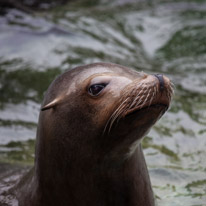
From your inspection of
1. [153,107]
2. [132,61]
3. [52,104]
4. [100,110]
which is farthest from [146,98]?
[132,61]

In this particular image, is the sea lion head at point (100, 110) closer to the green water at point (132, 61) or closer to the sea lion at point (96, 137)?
the sea lion at point (96, 137)

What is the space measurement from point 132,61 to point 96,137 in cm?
595

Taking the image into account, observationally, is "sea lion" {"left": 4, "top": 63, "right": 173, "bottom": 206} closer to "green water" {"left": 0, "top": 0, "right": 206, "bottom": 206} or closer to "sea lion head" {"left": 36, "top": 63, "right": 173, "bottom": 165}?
"sea lion head" {"left": 36, "top": 63, "right": 173, "bottom": 165}

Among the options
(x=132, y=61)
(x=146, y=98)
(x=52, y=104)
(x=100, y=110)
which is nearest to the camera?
(x=146, y=98)

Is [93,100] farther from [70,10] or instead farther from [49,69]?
[70,10]

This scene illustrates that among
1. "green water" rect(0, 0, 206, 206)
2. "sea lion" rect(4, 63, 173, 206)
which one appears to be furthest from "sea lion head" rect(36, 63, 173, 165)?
"green water" rect(0, 0, 206, 206)

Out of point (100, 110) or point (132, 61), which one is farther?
point (132, 61)

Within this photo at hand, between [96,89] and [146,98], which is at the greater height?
[96,89]

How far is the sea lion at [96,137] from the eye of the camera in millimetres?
3572

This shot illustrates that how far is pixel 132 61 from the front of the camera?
957 centimetres

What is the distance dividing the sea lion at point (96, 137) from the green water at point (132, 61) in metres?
0.96

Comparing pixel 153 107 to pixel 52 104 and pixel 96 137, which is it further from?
pixel 52 104

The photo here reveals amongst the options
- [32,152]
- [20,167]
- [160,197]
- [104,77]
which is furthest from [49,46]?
[104,77]

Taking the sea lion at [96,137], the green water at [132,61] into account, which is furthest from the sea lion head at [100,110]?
the green water at [132,61]
